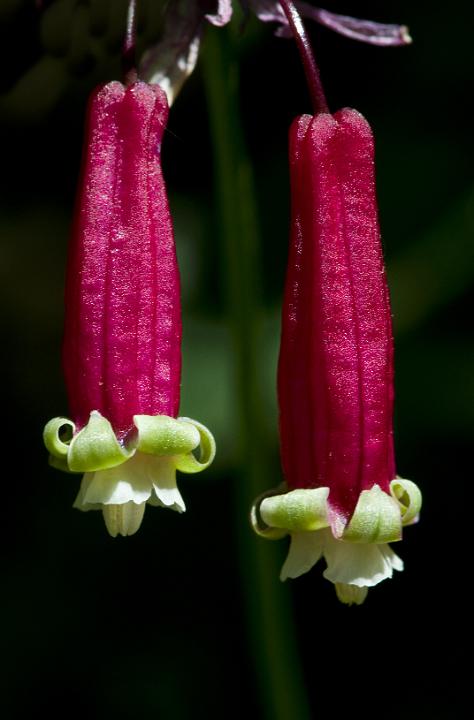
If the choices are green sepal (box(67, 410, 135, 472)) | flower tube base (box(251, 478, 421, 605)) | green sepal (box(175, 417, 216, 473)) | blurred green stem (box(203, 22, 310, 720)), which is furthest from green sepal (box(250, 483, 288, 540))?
blurred green stem (box(203, 22, 310, 720))

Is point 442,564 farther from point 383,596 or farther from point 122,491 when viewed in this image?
point 122,491

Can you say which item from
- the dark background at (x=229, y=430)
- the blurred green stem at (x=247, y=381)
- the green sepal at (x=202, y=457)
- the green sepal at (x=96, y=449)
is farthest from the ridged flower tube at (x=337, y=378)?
the dark background at (x=229, y=430)

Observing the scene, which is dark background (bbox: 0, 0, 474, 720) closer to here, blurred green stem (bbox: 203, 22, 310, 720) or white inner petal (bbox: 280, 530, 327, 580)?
blurred green stem (bbox: 203, 22, 310, 720)

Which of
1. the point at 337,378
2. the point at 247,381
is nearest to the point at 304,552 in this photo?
the point at 337,378

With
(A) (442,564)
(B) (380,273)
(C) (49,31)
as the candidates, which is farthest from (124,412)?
(A) (442,564)

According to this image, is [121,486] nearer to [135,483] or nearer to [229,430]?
[135,483]
